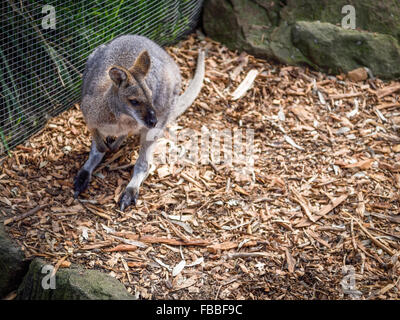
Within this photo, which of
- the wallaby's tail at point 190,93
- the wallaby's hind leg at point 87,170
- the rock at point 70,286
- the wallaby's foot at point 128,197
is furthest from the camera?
the wallaby's tail at point 190,93

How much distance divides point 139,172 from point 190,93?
1181mm

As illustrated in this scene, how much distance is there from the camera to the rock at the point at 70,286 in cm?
273

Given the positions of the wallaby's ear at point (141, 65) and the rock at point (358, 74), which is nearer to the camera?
the wallaby's ear at point (141, 65)

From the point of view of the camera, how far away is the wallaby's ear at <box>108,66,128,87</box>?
323cm

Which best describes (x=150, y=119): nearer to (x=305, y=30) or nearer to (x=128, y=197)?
(x=128, y=197)

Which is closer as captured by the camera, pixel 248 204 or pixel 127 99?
pixel 127 99

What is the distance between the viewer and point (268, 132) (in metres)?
4.37

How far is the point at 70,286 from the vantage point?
2.76 metres

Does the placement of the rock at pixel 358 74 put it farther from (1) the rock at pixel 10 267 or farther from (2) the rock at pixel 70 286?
(1) the rock at pixel 10 267

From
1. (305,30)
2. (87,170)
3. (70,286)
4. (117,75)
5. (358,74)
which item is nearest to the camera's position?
(70,286)

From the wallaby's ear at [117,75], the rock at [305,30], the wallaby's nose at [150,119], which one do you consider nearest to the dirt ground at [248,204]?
the rock at [305,30]

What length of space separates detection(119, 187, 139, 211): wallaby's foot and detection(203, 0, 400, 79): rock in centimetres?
247

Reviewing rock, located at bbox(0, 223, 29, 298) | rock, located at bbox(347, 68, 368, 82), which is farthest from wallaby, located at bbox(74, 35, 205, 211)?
rock, located at bbox(347, 68, 368, 82)

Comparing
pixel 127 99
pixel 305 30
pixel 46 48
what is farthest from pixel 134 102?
pixel 305 30
